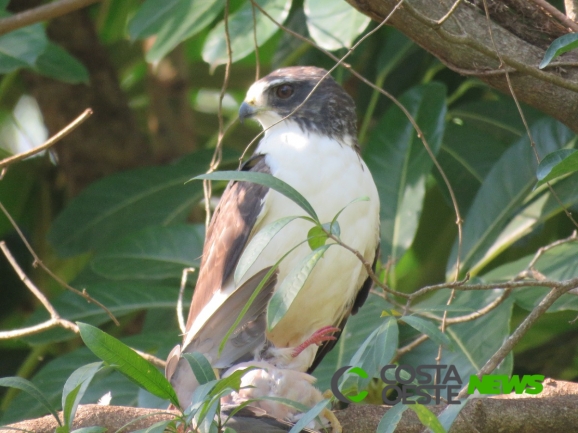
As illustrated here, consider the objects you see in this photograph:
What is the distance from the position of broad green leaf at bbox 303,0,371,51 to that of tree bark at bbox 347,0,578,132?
0.79 meters

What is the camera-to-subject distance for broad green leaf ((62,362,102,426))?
187 cm

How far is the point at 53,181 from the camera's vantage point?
541cm

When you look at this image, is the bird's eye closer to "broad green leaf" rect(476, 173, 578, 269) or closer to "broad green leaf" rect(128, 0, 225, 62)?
"broad green leaf" rect(128, 0, 225, 62)

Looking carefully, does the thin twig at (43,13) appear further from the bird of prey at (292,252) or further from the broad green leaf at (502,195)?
the broad green leaf at (502,195)

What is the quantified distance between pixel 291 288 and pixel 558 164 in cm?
72

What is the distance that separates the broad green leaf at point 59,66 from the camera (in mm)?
3986

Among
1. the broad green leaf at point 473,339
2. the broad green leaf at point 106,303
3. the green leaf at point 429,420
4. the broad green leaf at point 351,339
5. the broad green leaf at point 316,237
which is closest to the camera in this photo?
the green leaf at point 429,420

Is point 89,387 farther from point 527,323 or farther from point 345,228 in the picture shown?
point 527,323

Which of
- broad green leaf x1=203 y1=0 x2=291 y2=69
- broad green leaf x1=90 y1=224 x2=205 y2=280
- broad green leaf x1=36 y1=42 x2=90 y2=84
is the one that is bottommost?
broad green leaf x1=90 y1=224 x2=205 y2=280

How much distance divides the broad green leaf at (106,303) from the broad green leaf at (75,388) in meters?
1.96

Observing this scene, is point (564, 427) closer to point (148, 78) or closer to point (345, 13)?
point (345, 13)

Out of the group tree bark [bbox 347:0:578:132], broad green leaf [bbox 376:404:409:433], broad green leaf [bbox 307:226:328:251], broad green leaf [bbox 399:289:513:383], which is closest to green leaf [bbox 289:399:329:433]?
broad green leaf [bbox 376:404:409:433]

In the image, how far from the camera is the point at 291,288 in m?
1.87

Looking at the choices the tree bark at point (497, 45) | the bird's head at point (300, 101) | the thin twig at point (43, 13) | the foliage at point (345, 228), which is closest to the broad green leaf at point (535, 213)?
the foliage at point (345, 228)
